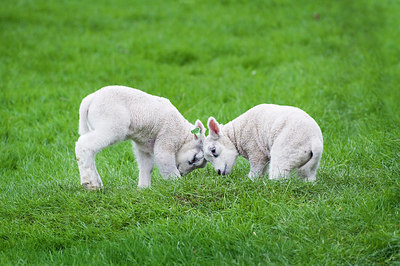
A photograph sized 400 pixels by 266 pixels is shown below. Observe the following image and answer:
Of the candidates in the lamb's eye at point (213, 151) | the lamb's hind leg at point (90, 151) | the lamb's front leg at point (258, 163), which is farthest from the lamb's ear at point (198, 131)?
the lamb's hind leg at point (90, 151)

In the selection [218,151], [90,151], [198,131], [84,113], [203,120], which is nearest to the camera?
[90,151]

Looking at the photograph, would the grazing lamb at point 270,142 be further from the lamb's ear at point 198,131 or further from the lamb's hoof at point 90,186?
the lamb's hoof at point 90,186

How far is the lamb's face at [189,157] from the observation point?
5637 millimetres

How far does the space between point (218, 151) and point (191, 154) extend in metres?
0.28

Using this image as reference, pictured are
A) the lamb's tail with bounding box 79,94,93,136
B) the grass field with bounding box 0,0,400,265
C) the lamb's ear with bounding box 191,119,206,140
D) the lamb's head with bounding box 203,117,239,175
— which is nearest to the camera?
the grass field with bounding box 0,0,400,265

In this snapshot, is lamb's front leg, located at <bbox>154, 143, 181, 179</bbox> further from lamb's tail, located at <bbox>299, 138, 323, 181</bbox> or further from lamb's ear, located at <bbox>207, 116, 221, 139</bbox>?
lamb's tail, located at <bbox>299, 138, 323, 181</bbox>

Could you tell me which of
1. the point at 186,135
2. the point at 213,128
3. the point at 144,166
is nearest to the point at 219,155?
the point at 213,128

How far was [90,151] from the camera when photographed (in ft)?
16.6

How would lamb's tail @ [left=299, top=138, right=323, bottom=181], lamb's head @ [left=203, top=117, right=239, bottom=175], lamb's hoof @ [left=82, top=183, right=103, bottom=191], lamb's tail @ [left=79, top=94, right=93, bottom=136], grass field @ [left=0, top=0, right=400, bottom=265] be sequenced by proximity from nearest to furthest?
1. grass field @ [left=0, top=0, right=400, bottom=265]
2. lamb's tail @ [left=299, top=138, right=323, bottom=181]
3. lamb's hoof @ [left=82, top=183, right=103, bottom=191]
4. lamb's tail @ [left=79, top=94, right=93, bottom=136]
5. lamb's head @ [left=203, top=117, right=239, bottom=175]

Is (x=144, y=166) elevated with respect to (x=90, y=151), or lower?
lower

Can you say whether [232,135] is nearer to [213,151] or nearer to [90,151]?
[213,151]

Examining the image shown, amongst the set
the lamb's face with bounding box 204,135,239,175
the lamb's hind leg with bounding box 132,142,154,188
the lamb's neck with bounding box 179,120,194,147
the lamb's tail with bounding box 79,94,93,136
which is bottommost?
the lamb's hind leg with bounding box 132,142,154,188

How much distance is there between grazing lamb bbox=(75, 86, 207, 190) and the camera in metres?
5.12

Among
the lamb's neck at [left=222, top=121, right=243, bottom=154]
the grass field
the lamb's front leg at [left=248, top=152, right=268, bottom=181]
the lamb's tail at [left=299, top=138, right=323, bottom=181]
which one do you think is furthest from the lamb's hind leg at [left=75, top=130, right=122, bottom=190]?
the lamb's tail at [left=299, top=138, right=323, bottom=181]
